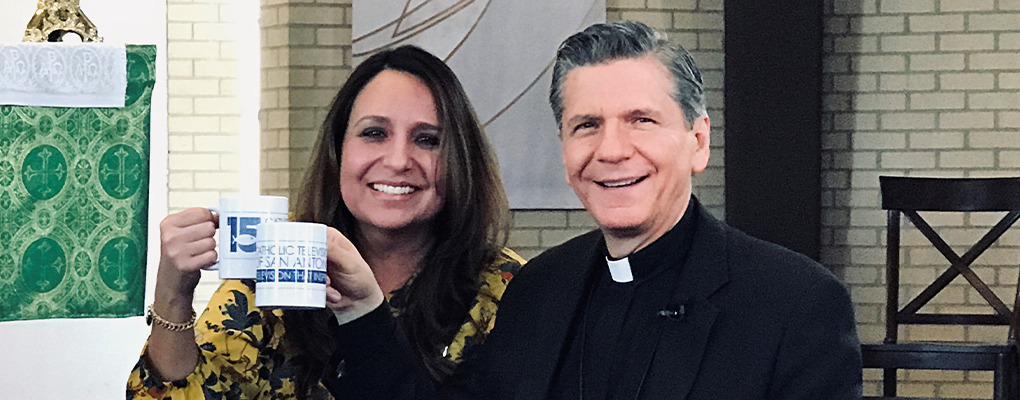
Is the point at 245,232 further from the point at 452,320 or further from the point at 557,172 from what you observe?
the point at 557,172

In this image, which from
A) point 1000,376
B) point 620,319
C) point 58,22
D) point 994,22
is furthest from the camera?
point 994,22

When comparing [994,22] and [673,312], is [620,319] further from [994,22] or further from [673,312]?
[994,22]

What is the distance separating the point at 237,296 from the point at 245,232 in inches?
17.9

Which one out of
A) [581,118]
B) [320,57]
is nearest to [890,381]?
[320,57]

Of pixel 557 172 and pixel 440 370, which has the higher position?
pixel 557 172

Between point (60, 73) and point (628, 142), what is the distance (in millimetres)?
2219

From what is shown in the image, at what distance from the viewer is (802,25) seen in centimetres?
523

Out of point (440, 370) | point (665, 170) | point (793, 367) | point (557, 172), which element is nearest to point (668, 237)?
point (665, 170)

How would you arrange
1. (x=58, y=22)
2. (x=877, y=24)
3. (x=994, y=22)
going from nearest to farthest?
(x=58, y=22) < (x=994, y=22) < (x=877, y=24)

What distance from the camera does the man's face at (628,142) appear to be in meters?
1.68

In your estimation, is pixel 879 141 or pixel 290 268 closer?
pixel 290 268

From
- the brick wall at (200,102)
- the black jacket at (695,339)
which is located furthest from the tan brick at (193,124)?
the black jacket at (695,339)

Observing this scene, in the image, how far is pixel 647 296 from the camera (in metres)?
1.87

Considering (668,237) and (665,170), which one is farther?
(668,237)
